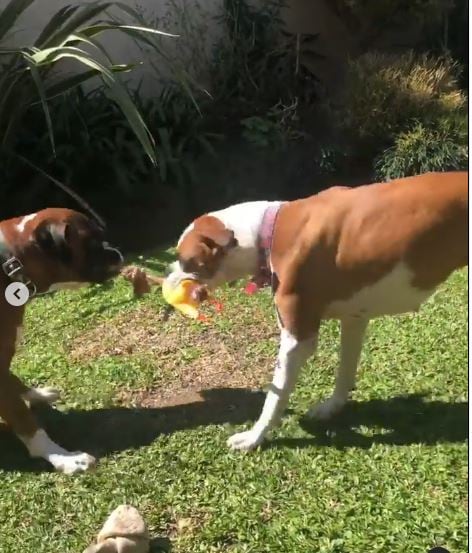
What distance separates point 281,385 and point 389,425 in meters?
0.69

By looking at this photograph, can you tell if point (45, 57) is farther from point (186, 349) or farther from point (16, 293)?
point (16, 293)

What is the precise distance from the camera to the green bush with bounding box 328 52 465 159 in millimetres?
7852

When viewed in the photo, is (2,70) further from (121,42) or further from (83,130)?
(121,42)

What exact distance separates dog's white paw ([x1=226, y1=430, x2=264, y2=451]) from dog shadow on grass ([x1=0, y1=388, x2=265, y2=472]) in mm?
253

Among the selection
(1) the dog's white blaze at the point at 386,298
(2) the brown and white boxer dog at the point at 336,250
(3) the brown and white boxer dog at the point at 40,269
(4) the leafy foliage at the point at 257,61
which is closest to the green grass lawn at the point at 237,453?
(3) the brown and white boxer dog at the point at 40,269

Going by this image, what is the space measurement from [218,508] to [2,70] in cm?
506

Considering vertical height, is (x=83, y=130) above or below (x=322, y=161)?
above

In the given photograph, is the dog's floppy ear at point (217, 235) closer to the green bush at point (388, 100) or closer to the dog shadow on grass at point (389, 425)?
the dog shadow on grass at point (389, 425)

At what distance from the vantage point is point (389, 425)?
4102mm

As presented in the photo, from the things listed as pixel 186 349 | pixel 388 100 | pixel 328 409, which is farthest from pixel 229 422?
pixel 388 100

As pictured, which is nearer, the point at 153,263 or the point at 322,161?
the point at 153,263

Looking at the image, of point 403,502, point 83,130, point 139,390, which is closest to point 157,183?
point 83,130

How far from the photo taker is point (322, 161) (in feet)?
26.1

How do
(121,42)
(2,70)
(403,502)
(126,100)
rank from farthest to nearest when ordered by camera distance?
(121,42), (2,70), (126,100), (403,502)
